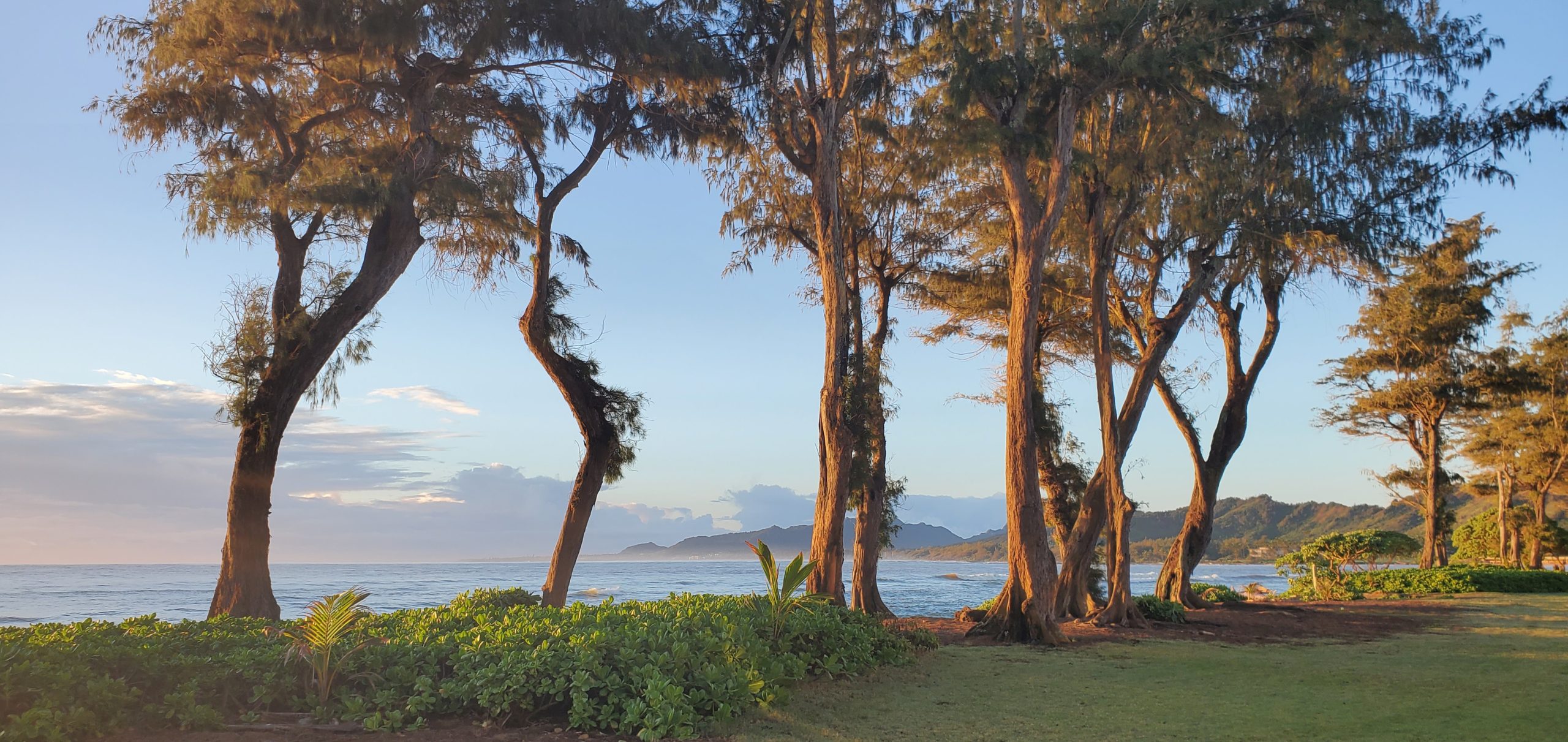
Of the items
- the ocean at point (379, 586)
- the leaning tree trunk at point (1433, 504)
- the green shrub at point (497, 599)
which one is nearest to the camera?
the green shrub at point (497, 599)

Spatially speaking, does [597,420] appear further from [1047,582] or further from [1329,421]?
[1329,421]

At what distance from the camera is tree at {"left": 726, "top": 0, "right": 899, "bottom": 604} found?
12.1 meters

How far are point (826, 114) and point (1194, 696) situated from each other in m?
8.70

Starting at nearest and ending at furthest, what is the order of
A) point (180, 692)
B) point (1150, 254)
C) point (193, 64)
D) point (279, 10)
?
1. point (180, 692)
2. point (279, 10)
3. point (193, 64)
4. point (1150, 254)

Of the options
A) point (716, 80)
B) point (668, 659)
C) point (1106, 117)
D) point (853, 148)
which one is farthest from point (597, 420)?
point (1106, 117)

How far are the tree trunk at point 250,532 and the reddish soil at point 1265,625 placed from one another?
768 centimetres

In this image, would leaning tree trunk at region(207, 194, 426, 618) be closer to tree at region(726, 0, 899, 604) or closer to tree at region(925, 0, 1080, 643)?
tree at region(726, 0, 899, 604)

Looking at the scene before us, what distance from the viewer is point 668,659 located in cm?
605

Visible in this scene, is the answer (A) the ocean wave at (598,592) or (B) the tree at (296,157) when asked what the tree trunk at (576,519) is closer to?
(B) the tree at (296,157)

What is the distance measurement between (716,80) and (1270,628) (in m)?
11.1

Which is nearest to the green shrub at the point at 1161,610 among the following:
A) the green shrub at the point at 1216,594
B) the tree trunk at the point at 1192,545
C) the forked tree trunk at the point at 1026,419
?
the tree trunk at the point at 1192,545

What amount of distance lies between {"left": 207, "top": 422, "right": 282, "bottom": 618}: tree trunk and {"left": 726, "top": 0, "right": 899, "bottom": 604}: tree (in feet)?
22.1

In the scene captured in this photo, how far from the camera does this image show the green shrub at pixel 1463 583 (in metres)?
20.9

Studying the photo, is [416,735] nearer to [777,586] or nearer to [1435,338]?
[777,586]
